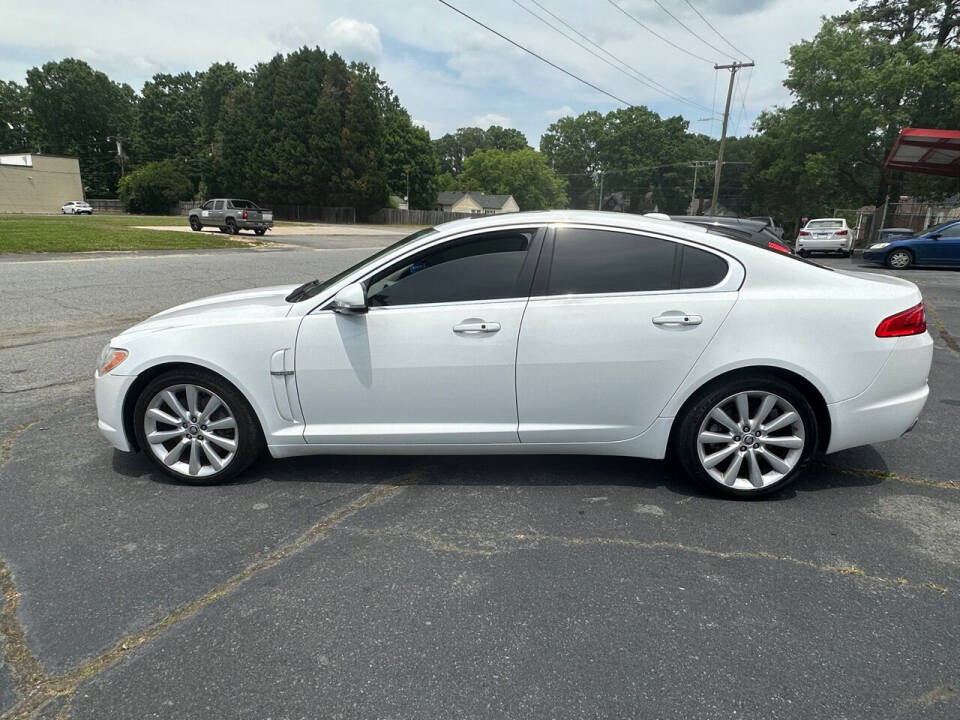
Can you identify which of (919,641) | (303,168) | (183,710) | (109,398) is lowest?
(183,710)

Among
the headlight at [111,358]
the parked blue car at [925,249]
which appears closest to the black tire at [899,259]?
the parked blue car at [925,249]

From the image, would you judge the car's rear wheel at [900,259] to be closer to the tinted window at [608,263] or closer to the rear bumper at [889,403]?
the rear bumper at [889,403]

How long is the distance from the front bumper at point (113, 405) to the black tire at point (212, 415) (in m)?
0.08

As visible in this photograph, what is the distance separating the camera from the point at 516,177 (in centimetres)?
9619

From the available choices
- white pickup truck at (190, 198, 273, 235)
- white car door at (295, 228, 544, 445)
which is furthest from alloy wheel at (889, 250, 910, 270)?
white pickup truck at (190, 198, 273, 235)

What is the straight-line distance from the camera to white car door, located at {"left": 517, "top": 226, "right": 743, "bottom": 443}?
3156 millimetres

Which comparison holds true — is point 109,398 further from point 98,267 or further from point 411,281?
point 98,267

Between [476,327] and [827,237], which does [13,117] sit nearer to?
[827,237]

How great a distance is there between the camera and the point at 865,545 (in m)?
2.88

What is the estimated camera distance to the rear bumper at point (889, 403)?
3.21 metres

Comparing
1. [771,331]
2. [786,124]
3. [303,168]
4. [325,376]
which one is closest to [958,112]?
[786,124]

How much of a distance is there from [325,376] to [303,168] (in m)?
58.2

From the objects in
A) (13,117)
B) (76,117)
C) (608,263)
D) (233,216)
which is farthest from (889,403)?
(13,117)

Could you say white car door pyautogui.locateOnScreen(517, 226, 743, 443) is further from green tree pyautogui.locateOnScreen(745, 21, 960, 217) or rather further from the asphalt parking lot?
green tree pyautogui.locateOnScreen(745, 21, 960, 217)
